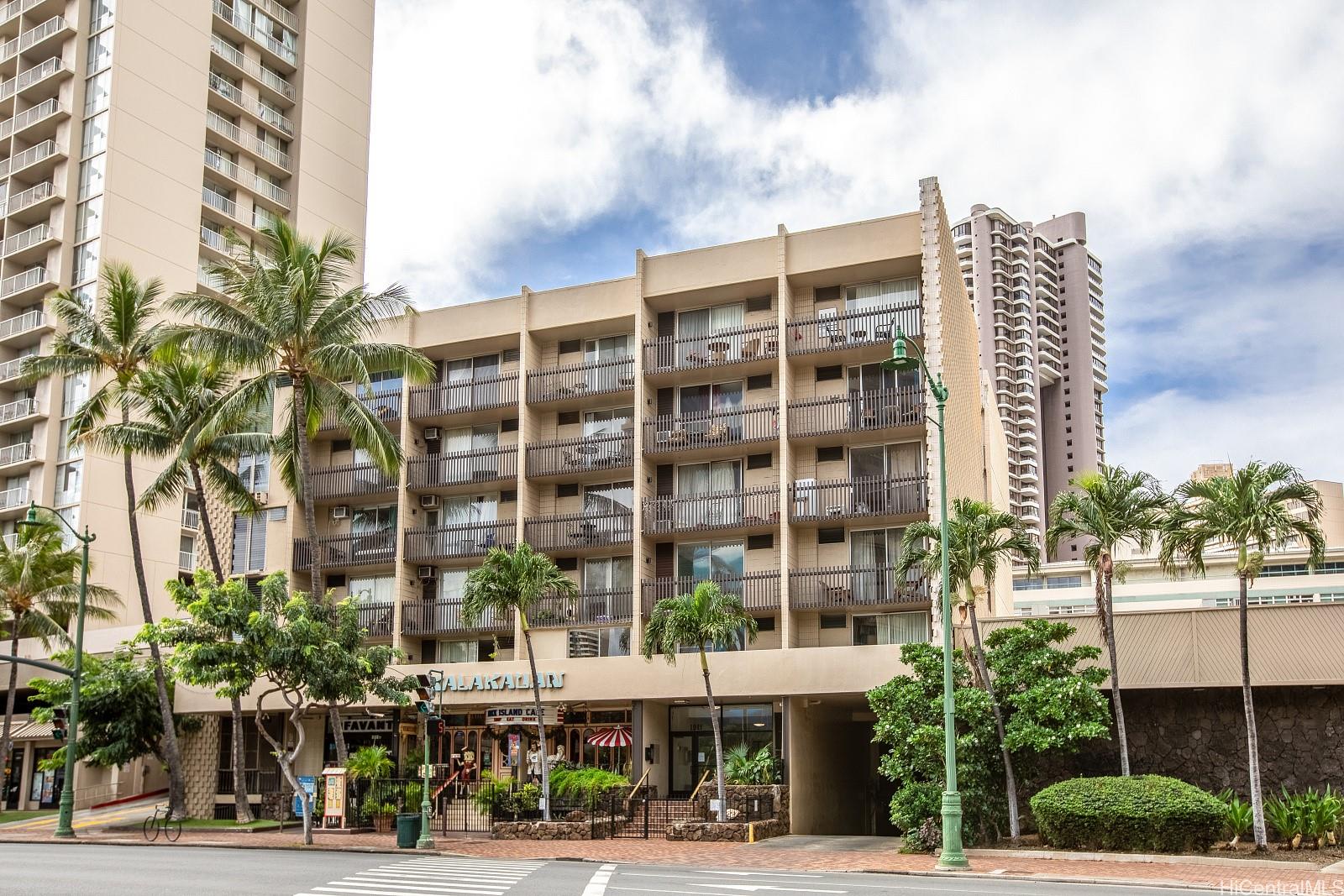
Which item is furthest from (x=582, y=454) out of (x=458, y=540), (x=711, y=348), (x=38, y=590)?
(x=38, y=590)

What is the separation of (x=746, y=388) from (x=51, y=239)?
126ft

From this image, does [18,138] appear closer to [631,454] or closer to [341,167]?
[341,167]

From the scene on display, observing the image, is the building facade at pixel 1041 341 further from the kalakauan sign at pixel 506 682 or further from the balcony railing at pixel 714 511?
the kalakauan sign at pixel 506 682

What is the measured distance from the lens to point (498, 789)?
3412cm

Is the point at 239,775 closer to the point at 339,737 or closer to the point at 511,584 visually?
the point at 339,737

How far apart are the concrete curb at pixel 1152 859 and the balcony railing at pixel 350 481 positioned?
2587 centimetres

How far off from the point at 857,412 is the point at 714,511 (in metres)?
5.48

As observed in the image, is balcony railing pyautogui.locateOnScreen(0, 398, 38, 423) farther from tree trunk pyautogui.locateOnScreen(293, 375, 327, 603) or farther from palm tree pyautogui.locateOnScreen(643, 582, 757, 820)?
palm tree pyautogui.locateOnScreen(643, 582, 757, 820)

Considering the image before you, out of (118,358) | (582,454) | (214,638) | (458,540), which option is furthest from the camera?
(458,540)

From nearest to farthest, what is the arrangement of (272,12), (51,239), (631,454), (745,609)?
(745,609)
(631,454)
(51,239)
(272,12)

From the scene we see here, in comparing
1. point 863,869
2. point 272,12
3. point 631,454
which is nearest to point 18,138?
point 272,12

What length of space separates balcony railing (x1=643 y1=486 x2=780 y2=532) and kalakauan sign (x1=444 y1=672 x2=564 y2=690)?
5697 mm

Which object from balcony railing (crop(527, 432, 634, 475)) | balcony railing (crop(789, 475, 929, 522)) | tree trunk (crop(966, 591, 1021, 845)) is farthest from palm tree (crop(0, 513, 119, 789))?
tree trunk (crop(966, 591, 1021, 845))

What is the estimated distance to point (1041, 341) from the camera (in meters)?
169
